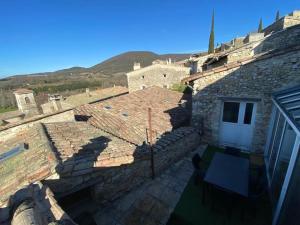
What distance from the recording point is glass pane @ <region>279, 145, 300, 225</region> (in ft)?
12.1

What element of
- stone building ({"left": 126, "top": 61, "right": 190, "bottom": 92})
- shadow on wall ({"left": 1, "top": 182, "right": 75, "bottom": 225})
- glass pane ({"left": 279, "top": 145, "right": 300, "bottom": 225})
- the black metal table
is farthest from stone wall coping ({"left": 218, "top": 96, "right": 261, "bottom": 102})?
stone building ({"left": 126, "top": 61, "right": 190, "bottom": 92})

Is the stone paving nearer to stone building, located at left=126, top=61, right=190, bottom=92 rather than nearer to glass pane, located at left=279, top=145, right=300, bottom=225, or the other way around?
glass pane, located at left=279, top=145, right=300, bottom=225

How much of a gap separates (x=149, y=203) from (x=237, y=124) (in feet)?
18.7

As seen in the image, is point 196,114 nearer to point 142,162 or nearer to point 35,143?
point 142,162

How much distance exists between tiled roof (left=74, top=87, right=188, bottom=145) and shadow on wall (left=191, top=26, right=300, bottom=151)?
2460mm

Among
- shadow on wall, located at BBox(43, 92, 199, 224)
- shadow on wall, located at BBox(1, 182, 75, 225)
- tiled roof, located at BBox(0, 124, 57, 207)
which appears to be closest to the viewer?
shadow on wall, located at BBox(1, 182, 75, 225)

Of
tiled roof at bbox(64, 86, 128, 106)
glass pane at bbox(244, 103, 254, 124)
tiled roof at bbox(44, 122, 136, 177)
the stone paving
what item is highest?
glass pane at bbox(244, 103, 254, 124)

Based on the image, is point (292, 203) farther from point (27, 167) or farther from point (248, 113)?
point (27, 167)

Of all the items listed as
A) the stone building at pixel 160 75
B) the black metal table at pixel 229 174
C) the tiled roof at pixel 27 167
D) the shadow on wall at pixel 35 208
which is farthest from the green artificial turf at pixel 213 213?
the stone building at pixel 160 75

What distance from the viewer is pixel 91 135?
7129 mm

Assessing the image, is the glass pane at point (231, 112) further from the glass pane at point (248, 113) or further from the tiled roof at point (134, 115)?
the tiled roof at point (134, 115)

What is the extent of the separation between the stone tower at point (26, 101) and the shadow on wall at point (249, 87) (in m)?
16.6

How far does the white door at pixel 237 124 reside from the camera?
7.75 meters

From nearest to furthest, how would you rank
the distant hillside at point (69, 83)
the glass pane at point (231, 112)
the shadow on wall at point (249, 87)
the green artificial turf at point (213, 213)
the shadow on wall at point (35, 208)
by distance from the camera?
1. the shadow on wall at point (35, 208)
2. the green artificial turf at point (213, 213)
3. the shadow on wall at point (249, 87)
4. the glass pane at point (231, 112)
5. the distant hillside at point (69, 83)
